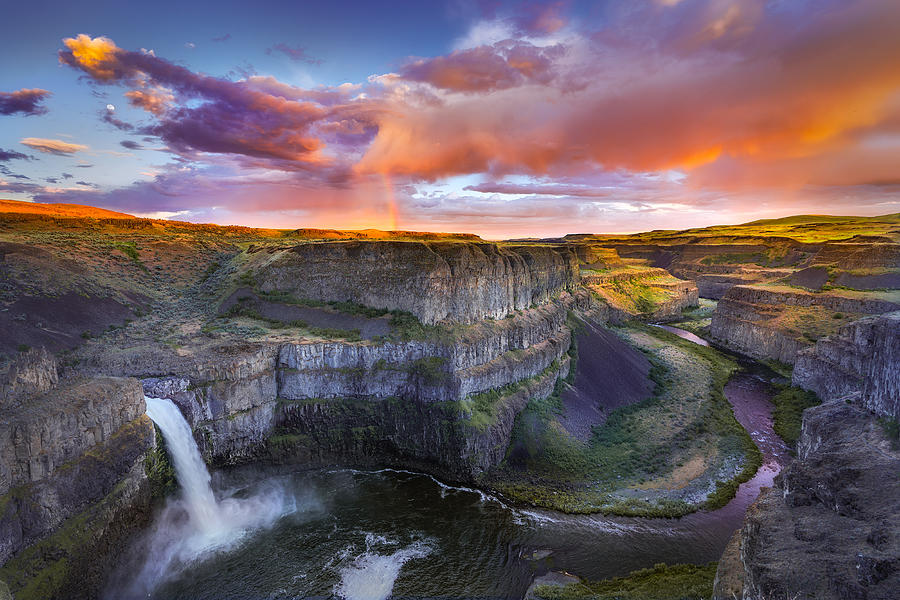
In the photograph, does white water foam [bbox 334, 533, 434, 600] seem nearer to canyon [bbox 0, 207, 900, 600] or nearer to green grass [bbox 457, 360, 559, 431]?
canyon [bbox 0, 207, 900, 600]

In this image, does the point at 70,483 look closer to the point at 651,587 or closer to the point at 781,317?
the point at 651,587

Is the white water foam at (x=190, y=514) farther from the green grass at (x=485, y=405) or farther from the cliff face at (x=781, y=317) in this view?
the cliff face at (x=781, y=317)

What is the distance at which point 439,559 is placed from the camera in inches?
901

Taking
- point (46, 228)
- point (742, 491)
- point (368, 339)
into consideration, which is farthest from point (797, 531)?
point (46, 228)

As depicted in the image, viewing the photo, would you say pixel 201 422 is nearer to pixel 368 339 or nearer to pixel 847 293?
pixel 368 339

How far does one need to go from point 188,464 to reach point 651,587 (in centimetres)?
2537

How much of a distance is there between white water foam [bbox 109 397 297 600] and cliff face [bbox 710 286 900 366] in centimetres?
5417

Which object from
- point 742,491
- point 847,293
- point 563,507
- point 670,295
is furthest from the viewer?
point 670,295

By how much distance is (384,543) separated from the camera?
2403 centimetres

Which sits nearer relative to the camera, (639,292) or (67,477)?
(67,477)

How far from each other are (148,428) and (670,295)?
91483mm

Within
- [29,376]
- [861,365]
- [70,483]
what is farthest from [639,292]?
[29,376]

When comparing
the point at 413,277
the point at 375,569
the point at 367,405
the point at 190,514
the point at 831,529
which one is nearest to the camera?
the point at 831,529

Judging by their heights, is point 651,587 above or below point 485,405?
below
